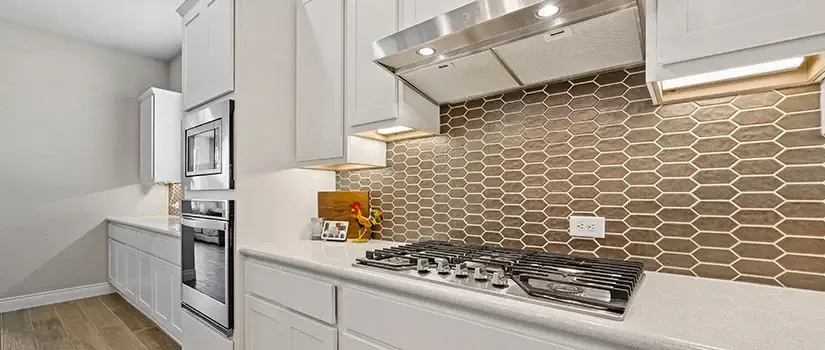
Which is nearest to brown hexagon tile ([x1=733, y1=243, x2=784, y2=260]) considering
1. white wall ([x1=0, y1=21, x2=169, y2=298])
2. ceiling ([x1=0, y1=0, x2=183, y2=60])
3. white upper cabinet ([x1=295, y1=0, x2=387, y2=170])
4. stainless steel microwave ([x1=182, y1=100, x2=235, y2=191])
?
white upper cabinet ([x1=295, y1=0, x2=387, y2=170])

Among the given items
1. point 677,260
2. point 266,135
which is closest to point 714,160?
point 677,260

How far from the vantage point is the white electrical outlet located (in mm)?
1536

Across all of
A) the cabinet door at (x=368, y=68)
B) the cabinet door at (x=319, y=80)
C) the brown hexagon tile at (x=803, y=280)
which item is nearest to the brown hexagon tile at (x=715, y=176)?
the brown hexagon tile at (x=803, y=280)

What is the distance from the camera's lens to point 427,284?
1229 millimetres

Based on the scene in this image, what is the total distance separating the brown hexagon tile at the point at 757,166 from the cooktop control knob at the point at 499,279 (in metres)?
0.85

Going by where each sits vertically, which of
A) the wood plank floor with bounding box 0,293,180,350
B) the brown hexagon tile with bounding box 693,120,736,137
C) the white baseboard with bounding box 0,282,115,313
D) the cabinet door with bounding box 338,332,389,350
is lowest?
the wood plank floor with bounding box 0,293,180,350

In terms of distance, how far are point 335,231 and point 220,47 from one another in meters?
1.23

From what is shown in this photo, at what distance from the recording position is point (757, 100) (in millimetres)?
1253

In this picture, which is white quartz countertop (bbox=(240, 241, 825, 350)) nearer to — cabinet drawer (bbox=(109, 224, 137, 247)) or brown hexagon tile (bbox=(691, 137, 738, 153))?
brown hexagon tile (bbox=(691, 137, 738, 153))

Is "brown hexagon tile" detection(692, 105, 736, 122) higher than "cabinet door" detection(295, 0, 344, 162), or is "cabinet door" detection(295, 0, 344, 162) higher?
"cabinet door" detection(295, 0, 344, 162)

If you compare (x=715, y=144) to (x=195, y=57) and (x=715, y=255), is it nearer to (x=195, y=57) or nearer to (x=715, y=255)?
(x=715, y=255)

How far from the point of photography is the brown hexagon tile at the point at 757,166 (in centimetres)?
122

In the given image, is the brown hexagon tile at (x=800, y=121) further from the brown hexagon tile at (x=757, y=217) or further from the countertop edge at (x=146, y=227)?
the countertop edge at (x=146, y=227)

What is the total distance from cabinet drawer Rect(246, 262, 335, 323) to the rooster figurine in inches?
20.2
